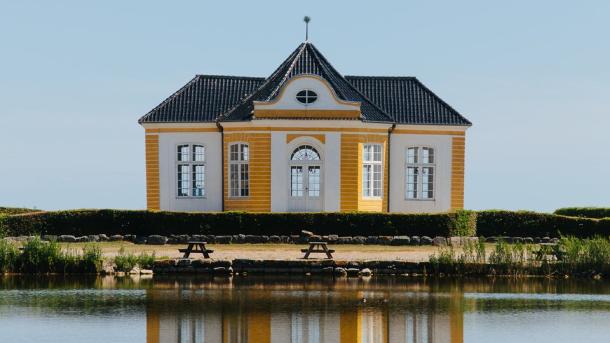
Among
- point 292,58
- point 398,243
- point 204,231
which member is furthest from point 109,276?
point 292,58

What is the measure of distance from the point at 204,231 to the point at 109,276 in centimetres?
841

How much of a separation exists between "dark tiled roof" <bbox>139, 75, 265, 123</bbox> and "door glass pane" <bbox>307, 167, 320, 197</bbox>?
14.6 feet

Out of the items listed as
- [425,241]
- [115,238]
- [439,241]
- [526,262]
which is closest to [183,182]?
[115,238]

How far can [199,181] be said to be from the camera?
43.4 meters

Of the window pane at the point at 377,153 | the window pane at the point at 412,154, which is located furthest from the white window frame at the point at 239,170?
the window pane at the point at 412,154

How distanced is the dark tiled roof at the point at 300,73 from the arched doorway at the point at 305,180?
2258 mm

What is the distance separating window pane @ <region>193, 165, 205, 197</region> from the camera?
43.3 metres

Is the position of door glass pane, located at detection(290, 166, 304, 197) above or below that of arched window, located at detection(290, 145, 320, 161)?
below

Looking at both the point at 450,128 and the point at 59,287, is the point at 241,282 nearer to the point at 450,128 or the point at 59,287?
the point at 59,287

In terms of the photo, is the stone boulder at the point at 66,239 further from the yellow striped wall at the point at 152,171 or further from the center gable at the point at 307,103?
the center gable at the point at 307,103

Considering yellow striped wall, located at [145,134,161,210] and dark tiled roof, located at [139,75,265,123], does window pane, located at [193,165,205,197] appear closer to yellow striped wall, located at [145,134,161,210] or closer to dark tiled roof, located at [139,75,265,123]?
yellow striped wall, located at [145,134,161,210]

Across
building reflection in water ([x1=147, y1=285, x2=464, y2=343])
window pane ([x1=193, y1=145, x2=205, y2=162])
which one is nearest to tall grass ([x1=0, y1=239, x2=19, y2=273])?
building reflection in water ([x1=147, y1=285, x2=464, y2=343])

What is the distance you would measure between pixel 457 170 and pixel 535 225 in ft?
A: 15.1

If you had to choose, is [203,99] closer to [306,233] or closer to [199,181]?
[199,181]
